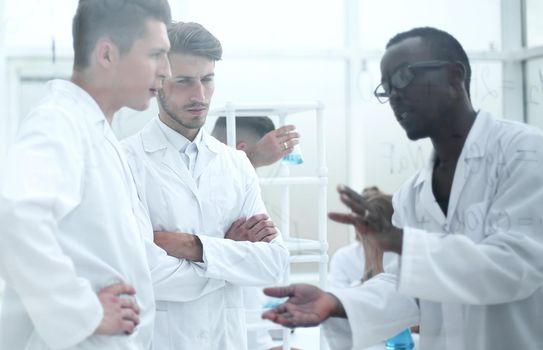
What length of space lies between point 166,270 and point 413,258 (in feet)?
1.24

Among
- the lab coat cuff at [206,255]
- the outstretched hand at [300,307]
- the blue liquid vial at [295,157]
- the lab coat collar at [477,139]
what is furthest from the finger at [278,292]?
the lab coat collar at [477,139]

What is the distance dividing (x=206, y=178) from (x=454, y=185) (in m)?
0.40

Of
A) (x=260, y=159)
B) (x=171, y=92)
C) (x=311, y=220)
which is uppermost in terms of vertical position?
(x=171, y=92)

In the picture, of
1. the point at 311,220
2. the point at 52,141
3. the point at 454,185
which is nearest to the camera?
the point at 52,141

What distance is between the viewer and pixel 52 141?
0.77 meters

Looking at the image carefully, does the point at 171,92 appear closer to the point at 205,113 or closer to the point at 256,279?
the point at 205,113

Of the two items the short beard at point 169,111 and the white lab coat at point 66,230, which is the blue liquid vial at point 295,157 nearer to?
the short beard at point 169,111

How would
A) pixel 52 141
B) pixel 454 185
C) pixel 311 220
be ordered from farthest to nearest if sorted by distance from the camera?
pixel 311 220
pixel 454 185
pixel 52 141

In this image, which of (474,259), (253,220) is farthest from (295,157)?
(474,259)

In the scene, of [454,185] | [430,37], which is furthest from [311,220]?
[430,37]

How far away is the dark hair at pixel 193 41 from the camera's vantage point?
911mm

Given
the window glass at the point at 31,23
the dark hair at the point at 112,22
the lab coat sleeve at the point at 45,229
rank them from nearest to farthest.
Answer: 1. the lab coat sleeve at the point at 45,229
2. the dark hair at the point at 112,22
3. the window glass at the point at 31,23

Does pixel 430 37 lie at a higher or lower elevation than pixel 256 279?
higher

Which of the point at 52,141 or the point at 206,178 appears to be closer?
the point at 52,141
